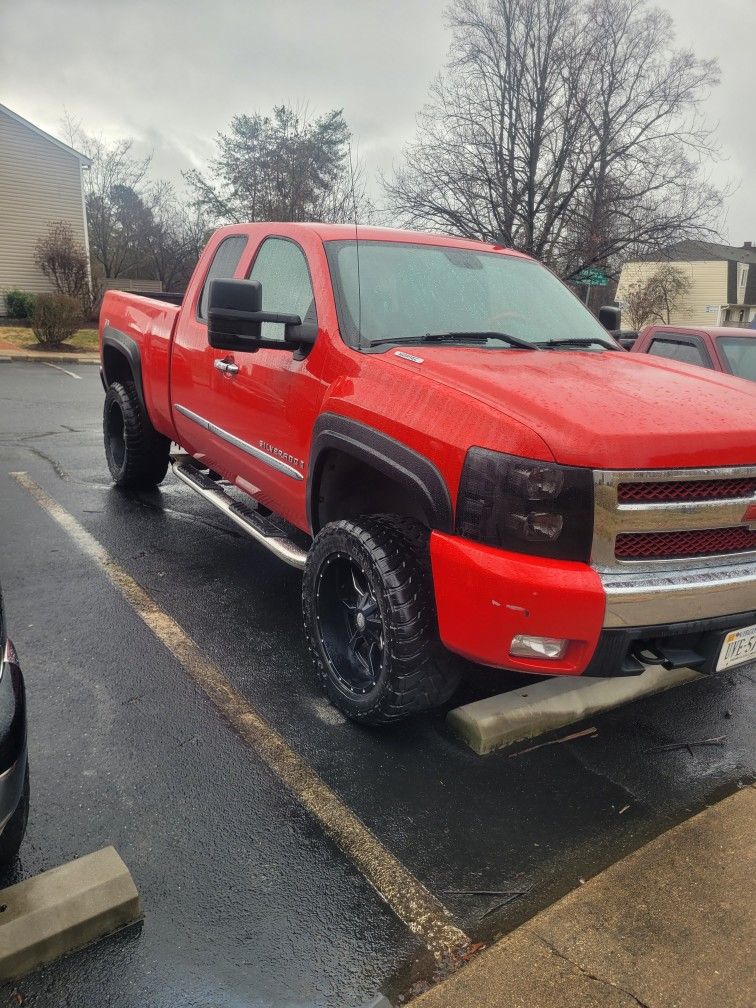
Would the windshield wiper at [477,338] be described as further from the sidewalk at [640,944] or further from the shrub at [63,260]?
the shrub at [63,260]

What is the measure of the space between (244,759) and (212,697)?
0.51 meters

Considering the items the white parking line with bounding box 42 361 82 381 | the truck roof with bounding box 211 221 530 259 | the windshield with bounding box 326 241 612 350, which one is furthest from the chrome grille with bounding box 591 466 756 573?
the white parking line with bounding box 42 361 82 381

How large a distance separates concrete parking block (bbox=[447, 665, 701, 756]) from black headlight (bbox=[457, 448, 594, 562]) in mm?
816

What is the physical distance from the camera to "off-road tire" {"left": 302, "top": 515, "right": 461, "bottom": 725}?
9.30 ft

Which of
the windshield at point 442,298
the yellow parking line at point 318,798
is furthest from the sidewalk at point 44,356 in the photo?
the windshield at point 442,298

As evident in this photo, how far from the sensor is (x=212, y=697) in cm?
339

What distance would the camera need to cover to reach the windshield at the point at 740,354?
6.81 meters

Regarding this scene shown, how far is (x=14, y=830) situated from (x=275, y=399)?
2241mm

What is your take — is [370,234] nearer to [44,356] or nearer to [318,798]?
[318,798]

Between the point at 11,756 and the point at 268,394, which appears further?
the point at 268,394

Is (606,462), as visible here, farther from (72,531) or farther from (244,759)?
(72,531)

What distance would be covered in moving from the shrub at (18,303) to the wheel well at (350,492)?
2270 cm

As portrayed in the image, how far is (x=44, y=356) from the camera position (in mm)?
17641

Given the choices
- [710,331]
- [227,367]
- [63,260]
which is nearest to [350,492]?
[227,367]
